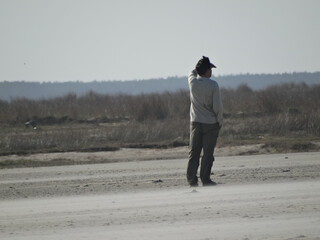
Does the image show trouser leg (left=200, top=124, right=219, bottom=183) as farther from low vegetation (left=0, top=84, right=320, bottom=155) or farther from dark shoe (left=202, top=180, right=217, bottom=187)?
low vegetation (left=0, top=84, right=320, bottom=155)

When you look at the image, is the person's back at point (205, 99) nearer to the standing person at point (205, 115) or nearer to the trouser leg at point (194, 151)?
the standing person at point (205, 115)

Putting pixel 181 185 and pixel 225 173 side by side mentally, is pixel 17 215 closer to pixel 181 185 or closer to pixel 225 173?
pixel 181 185

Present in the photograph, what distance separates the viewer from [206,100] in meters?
12.0

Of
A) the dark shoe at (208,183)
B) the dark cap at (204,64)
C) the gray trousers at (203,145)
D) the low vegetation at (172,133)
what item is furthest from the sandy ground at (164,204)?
the low vegetation at (172,133)

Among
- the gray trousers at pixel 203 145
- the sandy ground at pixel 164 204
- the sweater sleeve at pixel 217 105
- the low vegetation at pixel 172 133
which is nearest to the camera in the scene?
the sandy ground at pixel 164 204

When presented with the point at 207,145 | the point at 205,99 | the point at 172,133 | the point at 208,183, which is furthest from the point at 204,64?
the point at 172,133

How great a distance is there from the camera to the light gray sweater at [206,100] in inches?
471

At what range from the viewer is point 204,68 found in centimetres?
1204

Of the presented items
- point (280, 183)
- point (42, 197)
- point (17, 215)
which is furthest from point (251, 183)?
point (17, 215)

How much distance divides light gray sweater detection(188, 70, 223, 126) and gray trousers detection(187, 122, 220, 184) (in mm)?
103

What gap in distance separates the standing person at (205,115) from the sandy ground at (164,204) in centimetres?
38

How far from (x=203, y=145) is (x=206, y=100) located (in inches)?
26.2

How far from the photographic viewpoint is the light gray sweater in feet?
39.3

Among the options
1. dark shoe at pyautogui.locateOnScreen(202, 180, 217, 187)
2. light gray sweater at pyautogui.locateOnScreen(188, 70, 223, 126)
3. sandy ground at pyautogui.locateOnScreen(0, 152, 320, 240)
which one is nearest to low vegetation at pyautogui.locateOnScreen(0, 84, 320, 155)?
sandy ground at pyautogui.locateOnScreen(0, 152, 320, 240)
